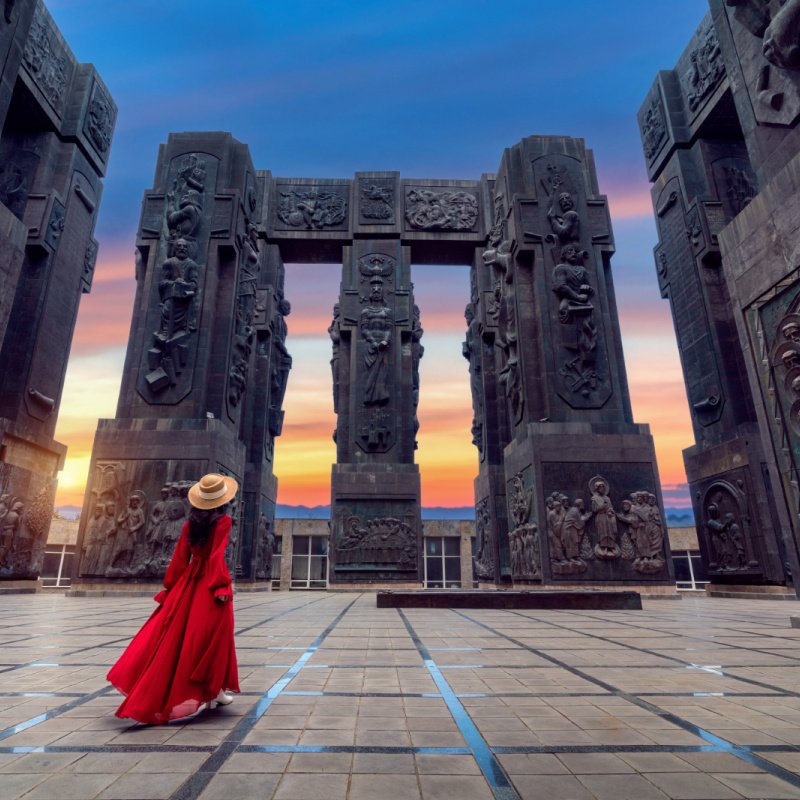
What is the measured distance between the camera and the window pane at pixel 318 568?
31.8 m

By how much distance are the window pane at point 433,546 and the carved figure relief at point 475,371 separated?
1201cm

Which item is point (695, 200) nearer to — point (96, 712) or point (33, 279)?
point (96, 712)

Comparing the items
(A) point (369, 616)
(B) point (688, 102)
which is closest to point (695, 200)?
(B) point (688, 102)

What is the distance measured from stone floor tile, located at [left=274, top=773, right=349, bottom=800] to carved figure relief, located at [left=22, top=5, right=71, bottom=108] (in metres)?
23.9

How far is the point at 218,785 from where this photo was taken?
2.08m

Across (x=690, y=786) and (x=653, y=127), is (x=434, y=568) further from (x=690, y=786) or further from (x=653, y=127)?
(x=690, y=786)

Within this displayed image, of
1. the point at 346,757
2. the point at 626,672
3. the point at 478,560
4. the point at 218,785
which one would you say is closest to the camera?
the point at 218,785

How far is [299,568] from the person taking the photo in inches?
1256

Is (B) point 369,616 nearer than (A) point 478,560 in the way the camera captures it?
Yes

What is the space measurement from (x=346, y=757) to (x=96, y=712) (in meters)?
1.67

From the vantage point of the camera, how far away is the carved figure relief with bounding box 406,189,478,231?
2642 cm

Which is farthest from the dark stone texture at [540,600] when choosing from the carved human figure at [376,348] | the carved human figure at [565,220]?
the carved human figure at [376,348]

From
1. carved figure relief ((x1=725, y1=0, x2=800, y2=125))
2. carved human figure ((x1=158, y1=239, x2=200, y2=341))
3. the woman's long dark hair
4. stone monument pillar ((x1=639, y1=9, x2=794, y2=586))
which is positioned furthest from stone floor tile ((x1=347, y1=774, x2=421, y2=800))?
stone monument pillar ((x1=639, y1=9, x2=794, y2=586))

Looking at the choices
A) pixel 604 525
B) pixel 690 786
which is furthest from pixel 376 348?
pixel 690 786
